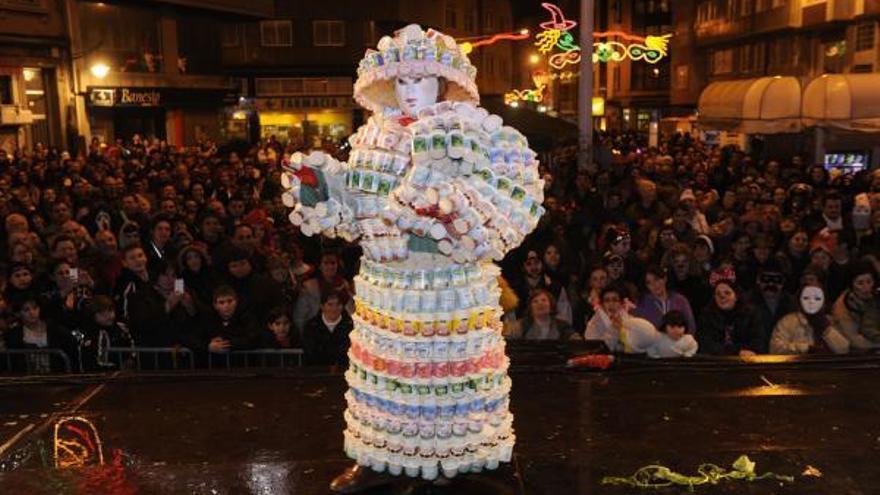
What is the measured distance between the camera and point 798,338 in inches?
286

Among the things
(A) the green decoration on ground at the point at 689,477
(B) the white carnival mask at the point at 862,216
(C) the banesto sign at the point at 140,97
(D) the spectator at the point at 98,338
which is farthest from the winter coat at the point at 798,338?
(C) the banesto sign at the point at 140,97

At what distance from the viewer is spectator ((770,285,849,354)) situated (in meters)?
7.20

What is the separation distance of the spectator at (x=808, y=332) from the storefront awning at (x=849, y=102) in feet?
42.7

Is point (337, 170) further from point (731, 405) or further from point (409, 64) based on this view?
point (731, 405)

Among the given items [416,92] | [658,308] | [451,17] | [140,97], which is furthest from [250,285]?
[451,17]

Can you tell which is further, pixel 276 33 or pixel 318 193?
pixel 276 33

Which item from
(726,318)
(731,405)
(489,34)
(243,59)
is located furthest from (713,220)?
(489,34)

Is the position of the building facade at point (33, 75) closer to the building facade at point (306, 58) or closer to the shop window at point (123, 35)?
the shop window at point (123, 35)

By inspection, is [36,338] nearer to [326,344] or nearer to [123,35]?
[326,344]

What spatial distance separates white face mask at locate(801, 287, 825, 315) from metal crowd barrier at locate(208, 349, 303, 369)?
4422 mm

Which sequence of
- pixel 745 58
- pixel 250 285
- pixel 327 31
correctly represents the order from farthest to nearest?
pixel 327 31, pixel 745 58, pixel 250 285

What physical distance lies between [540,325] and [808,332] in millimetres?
2315

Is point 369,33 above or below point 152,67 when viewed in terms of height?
above

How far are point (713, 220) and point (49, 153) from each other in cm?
1480
